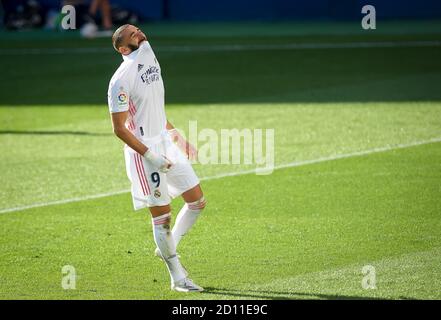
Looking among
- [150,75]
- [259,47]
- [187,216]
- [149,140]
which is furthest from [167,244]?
[259,47]

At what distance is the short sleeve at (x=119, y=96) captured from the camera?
820 centimetres

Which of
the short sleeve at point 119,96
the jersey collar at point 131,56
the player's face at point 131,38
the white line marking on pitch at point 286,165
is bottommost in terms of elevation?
the white line marking on pitch at point 286,165

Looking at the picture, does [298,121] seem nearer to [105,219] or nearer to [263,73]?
[263,73]

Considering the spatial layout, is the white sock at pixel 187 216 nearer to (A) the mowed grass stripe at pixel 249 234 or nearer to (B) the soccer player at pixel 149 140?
(B) the soccer player at pixel 149 140

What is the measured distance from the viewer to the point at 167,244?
837 centimetres

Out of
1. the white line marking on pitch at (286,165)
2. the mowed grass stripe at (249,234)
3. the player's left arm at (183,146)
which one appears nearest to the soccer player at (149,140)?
the player's left arm at (183,146)

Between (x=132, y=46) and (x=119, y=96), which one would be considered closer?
(x=119, y=96)

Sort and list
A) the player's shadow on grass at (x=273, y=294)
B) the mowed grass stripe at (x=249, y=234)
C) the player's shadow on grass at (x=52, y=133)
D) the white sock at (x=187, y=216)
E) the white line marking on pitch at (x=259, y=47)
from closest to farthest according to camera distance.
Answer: the player's shadow on grass at (x=273, y=294)
the white sock at (x=187, y=216)
the mowed grass stripe at (x=249, y=234)
the player's shadow on grass at (x=52, y=133)
the white line marking on pitch at (x=259, y=47)

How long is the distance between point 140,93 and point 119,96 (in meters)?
0.20

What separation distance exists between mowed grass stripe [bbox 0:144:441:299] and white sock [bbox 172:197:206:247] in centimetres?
41

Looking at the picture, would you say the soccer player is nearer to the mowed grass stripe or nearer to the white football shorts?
the white football shorts

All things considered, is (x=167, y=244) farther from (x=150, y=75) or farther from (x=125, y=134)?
(x=150, y=75)

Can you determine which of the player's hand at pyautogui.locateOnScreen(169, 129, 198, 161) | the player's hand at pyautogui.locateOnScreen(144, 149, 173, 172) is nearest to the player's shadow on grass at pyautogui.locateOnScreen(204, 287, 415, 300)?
the player's hand at pyautogui.locateOnScreen(144, 149, 173, 172)

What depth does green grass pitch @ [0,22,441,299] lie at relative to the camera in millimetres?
8891
